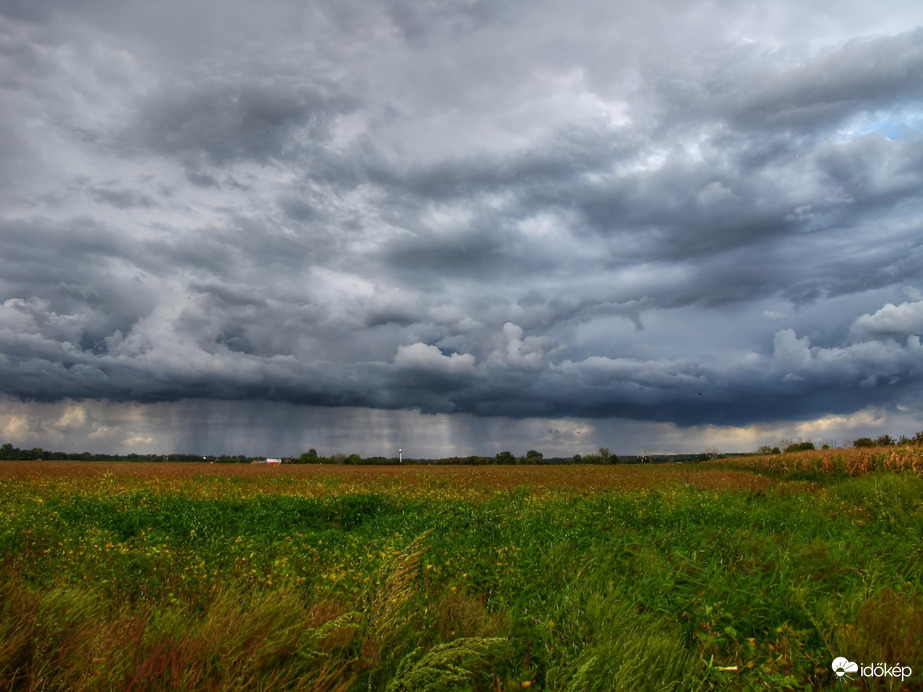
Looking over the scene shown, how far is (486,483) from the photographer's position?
90.6 ft

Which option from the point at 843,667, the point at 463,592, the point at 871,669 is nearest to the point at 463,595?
the point at 463,592

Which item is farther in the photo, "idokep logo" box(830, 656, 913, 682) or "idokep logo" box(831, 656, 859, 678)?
"idokep logo" box(831, 656, 859, 678)

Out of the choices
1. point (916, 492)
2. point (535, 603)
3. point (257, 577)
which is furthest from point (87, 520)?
point (916, 492)

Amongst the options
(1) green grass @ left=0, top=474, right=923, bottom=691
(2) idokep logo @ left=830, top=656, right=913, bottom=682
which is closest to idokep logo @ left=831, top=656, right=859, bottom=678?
(2) idokep logo @ left=830, top=656, right=913, bottom=682

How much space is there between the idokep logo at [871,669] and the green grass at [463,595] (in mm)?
86

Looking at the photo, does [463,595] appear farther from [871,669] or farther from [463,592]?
[871,669]

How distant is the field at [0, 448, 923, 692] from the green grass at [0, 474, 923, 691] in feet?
0.12

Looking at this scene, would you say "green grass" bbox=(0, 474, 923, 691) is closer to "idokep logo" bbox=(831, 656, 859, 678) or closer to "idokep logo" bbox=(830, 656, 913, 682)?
"idokep logo" bbox=(830, 656, 913, 682)

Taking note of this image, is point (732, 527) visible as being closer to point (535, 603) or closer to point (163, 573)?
point (535, 603)

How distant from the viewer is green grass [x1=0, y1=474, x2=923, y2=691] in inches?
181

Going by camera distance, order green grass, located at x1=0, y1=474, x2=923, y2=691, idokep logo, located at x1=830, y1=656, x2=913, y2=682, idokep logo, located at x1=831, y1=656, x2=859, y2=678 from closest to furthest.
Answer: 1. green grass, located at x1=0, y1=474, x2=923, y2=691
2. idokep logo, located at x1=830, y1=656, x2=913, y2=682
3. idokep logo, located at x1=831, y1=656, x2=859, y2=678

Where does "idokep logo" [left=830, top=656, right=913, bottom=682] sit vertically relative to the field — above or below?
below

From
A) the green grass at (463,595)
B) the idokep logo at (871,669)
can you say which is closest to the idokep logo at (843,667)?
the idokep logo at (871,669)

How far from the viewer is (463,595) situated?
7137 mm
